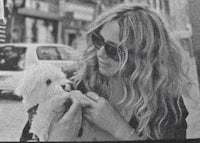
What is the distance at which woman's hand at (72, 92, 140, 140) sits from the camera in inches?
96.8

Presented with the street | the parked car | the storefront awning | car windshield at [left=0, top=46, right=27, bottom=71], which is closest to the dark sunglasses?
the parked car

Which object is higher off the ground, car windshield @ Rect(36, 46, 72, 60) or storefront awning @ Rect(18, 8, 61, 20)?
storefront awning @ Rect(18, 8, 61, 20)

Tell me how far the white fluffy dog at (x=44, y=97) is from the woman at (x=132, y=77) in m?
0.20

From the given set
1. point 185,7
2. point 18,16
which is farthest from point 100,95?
point 185,7

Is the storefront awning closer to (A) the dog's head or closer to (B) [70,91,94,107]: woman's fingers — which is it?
(A) the dog's head

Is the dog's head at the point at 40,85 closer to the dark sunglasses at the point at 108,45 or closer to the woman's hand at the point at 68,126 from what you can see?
the woman's hand at the point at 68,126

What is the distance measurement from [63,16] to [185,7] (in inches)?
48.0

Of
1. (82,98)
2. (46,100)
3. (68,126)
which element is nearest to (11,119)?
(46,100)

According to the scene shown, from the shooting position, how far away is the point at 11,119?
2.51 m

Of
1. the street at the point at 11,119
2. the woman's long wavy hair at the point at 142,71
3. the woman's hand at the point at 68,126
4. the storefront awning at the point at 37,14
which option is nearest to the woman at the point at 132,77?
the woman's long wavy hair at the point at 142,71

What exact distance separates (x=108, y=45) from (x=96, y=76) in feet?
0.91

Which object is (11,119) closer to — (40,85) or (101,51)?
(40,85)

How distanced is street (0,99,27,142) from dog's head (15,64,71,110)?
9cm

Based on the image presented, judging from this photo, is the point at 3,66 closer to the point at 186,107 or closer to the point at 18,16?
the point at 18,16
